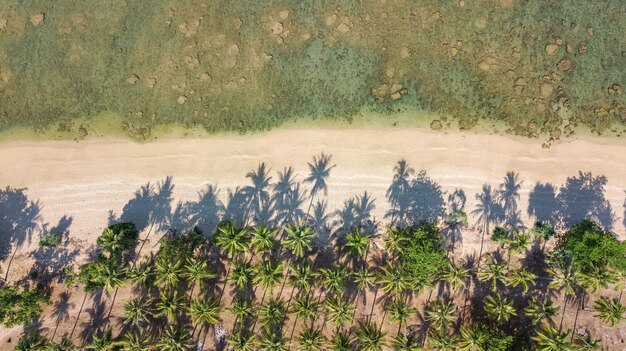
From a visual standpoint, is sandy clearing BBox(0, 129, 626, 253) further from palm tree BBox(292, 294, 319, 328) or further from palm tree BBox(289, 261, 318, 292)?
palm tree BBox(292, 294, 319, 328)

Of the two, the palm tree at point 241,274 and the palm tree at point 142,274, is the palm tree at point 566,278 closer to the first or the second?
the palm tree at point 241,274

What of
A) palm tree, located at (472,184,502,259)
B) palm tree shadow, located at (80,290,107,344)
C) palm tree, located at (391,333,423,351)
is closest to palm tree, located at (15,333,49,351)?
palm tree shadow, located at (80,290,107,344)

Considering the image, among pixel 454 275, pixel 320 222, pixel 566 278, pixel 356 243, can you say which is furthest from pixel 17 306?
pixel 566 278

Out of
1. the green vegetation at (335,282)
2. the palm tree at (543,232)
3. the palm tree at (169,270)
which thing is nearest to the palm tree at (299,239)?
the green vegetation at (335,282)

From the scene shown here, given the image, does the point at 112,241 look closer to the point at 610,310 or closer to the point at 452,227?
the point at 452,227

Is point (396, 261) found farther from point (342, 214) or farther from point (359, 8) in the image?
Result: point (359, 8)

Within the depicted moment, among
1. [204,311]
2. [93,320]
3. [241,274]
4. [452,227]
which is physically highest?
[452,227]
